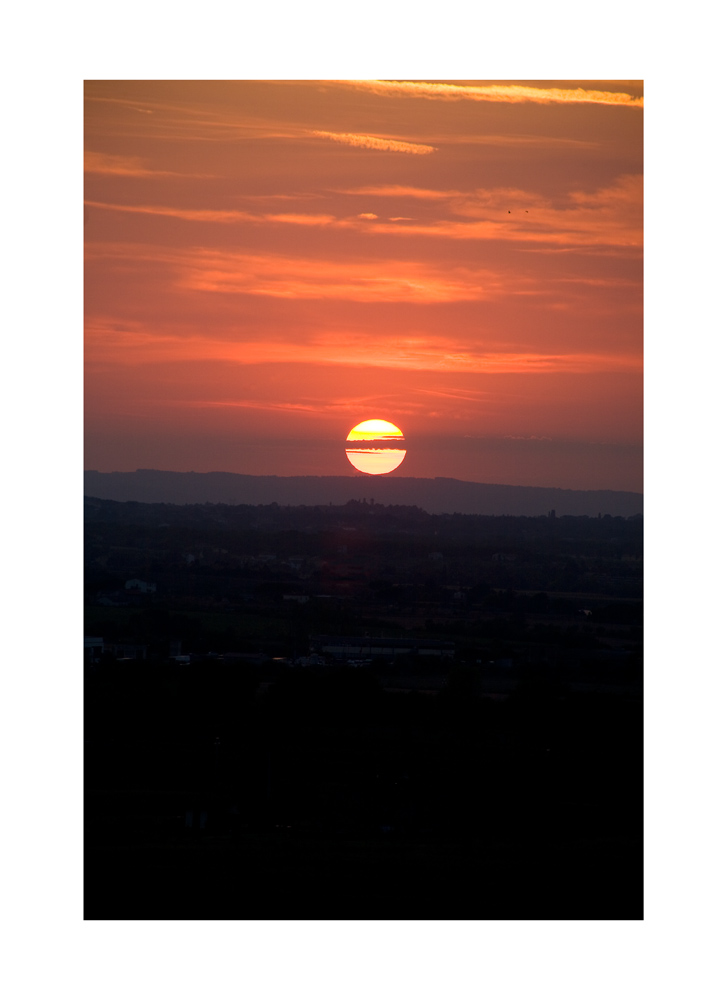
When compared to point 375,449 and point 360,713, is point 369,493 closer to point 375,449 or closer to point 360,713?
point 375,449

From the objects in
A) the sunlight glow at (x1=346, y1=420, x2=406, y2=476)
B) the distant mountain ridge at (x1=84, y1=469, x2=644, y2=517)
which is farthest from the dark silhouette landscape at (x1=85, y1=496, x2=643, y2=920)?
the sunlight glow at (x1=346, y1=420, x2=406, y2=476)

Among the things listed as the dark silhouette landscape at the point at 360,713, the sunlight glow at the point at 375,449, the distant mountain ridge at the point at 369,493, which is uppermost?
the sunlight glow at the point at 375,449

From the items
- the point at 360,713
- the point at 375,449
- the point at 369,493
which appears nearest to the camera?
the point at 360,713

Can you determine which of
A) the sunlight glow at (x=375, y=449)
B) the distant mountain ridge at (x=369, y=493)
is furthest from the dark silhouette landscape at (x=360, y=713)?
the sunlight glow at (x=375, y=449)

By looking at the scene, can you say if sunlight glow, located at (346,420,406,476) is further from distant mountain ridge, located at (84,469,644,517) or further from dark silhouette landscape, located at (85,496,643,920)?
dark silhouette landscape, located at (85,496,643,920)

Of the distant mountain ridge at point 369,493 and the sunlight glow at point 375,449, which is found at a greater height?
the sunlight glow at point 375,449

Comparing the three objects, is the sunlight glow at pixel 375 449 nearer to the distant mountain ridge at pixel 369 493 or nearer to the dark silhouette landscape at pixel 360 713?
the distant mountain ridge at pixel 369 493

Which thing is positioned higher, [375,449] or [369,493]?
[375,449]

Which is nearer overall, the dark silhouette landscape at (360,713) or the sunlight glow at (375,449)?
the dark silhouette landscape at (360,713)

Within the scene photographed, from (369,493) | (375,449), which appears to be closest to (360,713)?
(369,493)
